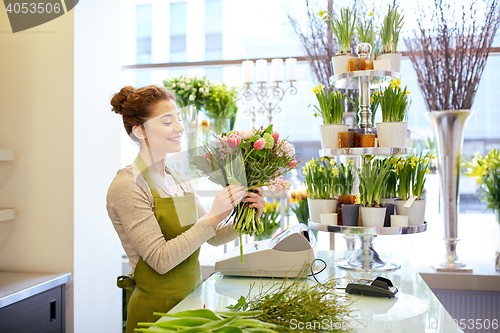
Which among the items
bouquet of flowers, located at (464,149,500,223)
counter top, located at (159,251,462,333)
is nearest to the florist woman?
counter top, located at (159,251,462,333)

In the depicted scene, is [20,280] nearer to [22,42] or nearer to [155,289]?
[155,289]

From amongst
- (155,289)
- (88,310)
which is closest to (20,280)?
(88,310)

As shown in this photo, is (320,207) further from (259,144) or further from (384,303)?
(259,144)

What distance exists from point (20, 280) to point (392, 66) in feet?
6.58

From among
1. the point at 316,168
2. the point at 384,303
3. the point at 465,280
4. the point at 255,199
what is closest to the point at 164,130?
the point at 255,199

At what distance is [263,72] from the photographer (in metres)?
3.01

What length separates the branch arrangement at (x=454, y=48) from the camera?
2.29m

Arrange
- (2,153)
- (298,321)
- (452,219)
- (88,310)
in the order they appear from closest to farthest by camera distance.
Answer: (298,321) → (2,153) → (88,310) → (452,219)

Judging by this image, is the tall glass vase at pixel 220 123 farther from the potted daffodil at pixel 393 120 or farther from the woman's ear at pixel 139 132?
the woman's ear at pixel 139 132

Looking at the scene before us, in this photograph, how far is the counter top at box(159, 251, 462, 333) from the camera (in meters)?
1.07

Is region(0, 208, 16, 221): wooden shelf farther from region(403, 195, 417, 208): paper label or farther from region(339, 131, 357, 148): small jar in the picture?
region(403, 195, 417, 208): paper label

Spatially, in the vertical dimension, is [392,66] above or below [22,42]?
below

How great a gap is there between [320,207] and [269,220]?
43.7 inches

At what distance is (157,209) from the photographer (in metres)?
1.33
